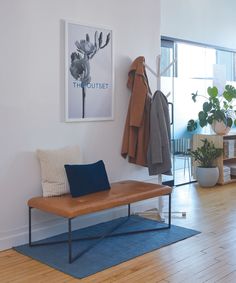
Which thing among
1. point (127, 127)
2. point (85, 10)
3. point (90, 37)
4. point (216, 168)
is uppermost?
point (85, 10)

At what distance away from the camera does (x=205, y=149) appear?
20.6ft

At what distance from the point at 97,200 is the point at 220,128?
3430mm

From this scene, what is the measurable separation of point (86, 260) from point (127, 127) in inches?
67.8

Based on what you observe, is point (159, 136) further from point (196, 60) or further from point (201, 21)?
point (201, 21)

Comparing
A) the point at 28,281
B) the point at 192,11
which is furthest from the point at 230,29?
the point at 28,281

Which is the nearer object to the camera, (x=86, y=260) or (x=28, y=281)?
(x=28, y=281)

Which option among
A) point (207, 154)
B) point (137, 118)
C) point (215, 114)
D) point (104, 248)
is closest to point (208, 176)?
point (207, 154)

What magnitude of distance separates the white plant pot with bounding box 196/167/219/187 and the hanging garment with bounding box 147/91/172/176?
1.83 m

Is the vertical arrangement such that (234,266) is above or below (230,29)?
below

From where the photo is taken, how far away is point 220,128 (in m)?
6.43

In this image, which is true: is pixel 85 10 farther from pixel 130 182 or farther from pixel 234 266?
pixel 234 266

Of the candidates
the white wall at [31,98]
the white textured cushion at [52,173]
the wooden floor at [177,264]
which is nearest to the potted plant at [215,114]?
the wooden floor at [177,264]

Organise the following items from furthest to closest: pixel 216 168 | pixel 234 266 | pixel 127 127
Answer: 1. pixel 216 168
2. pixel 127 127
3. pixel 234 266

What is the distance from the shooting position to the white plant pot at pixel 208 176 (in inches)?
241
